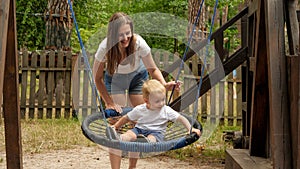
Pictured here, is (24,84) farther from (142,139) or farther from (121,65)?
(142,139)

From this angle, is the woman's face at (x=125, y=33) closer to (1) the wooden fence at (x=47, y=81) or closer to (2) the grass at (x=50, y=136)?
(2) the grass at (x=50, y=136)

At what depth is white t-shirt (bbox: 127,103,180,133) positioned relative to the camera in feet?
12.5

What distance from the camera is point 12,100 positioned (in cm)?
339

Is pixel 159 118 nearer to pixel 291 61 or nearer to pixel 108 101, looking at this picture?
pixel 108 101

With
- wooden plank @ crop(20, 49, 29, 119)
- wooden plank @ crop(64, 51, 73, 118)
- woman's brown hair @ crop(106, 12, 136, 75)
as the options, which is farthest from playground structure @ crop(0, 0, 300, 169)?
wooden plank @ crop(20, 49, 29, 119)

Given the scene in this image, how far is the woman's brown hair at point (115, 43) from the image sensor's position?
389 centimetres

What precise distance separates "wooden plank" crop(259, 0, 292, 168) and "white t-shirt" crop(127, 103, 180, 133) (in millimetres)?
1058

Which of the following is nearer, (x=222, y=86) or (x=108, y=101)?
(x=108, y=101)

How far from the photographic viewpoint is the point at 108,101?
4070 millimetres

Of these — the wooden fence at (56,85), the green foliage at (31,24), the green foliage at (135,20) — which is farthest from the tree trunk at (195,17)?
the green foliage at (31,24)

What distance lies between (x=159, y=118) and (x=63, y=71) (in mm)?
5243

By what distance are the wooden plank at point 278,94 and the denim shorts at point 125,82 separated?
1.40 metres

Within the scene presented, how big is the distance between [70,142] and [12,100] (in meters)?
3.03

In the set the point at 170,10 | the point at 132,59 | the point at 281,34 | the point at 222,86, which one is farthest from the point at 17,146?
the point at 170,10
